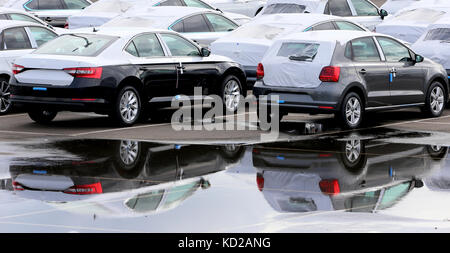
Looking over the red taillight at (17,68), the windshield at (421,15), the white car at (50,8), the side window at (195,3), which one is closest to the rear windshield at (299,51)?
the red taillight at (17,68)

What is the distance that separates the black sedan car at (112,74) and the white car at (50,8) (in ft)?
32.9

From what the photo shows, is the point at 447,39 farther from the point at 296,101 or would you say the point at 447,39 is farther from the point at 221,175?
the point at 221,175

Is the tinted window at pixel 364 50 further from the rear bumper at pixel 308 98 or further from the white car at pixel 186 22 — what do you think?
the white car at pixel 186 22

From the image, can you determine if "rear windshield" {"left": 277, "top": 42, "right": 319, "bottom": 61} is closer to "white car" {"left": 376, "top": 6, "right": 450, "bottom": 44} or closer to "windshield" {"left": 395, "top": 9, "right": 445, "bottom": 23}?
"white car" {"left": 376, "top": 6, "right": 450, "bottom": 44}

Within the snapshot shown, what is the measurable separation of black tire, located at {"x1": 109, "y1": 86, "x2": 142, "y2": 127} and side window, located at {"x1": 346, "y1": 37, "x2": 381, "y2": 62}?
138 inches

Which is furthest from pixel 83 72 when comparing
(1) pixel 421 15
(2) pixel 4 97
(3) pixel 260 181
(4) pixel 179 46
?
(1) pixel 421 15

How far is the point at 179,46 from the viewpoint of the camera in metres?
17.5

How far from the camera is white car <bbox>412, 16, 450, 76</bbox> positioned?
63.7 ft

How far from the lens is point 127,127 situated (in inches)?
636

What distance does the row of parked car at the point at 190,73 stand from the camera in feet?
51.2

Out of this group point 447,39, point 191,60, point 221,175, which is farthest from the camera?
point 447,39

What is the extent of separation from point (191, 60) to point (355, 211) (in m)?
8.49

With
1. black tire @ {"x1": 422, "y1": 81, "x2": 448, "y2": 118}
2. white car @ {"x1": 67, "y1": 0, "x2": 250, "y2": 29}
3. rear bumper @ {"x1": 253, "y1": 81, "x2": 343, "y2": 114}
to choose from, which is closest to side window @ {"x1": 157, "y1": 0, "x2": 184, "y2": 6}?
white car @ {"x1": 67, "y1": 0, "x2": 250, "y2": 29}
